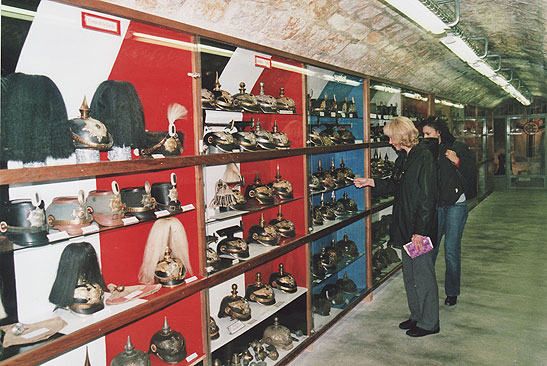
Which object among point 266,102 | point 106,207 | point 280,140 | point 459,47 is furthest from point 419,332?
point 459,47

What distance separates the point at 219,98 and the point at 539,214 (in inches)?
411

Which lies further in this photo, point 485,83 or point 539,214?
point 485,83

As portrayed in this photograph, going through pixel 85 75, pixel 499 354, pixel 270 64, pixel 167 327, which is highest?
pixel 270 64

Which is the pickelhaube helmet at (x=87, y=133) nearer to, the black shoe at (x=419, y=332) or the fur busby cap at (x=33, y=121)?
the fur busby cap at (x=33, y=121)

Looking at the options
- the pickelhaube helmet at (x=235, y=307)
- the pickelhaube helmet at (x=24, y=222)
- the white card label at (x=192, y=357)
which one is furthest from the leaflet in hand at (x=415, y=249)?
the pickelhaube helmet at (x=24, y=222)

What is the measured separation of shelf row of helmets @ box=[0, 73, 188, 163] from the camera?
2.07 m

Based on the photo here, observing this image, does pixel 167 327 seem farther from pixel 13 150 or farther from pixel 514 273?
pixel 514 273

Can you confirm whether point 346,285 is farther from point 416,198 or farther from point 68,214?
point 68,214

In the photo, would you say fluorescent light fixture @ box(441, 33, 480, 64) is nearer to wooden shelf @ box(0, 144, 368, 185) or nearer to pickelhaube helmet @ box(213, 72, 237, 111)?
wooden shelf @ box(0, 144, 368, 185)

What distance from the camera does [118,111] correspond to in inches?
103

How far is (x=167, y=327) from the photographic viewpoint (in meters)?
2.92

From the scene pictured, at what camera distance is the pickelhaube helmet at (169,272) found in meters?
2.75

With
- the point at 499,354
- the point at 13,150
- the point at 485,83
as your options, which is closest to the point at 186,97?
the point at 13,150

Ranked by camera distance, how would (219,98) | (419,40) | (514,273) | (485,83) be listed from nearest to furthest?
(219,98), (514,273), (419,40), (485,83)
